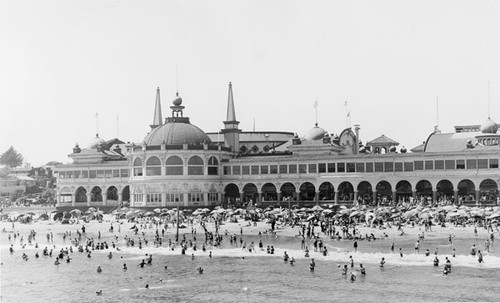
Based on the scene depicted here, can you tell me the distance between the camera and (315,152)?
124 meters

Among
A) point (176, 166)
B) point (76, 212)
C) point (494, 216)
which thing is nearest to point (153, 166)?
point (176, 166)

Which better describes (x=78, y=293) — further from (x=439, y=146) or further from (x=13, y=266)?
(x=439, y=146)

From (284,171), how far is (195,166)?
1451cm

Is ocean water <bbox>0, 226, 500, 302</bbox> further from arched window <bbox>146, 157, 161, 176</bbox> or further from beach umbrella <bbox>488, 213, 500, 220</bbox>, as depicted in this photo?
arched window <bbox>146, 157, 161, 176</bbox>

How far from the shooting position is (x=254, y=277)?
53.8 m

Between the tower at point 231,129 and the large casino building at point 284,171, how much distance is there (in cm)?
19

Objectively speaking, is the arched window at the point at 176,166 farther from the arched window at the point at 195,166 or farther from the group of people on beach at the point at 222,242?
the group of people on beach at the point at 222,242

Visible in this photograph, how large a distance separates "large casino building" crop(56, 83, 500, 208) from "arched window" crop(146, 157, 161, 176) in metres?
0.16

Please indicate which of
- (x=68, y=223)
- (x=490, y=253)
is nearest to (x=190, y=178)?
(x=68, y=223)

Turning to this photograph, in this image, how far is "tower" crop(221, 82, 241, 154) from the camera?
133000 millimetres

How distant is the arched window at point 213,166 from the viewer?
118m

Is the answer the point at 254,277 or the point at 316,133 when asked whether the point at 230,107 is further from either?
the point at 254,277

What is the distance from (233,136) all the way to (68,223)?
38486 millimetres

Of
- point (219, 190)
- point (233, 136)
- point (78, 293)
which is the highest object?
point (233, 136)
